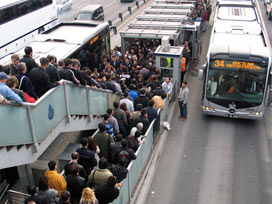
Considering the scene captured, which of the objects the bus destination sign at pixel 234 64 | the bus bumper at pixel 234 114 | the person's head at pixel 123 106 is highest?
the bus destination sign at pixel 234 64

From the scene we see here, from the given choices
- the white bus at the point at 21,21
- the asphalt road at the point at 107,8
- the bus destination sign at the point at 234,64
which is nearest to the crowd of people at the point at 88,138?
the bus destination sign at the point at 234,64

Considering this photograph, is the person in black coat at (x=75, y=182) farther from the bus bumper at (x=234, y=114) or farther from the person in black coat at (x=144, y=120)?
the bus bumper at (x=234, y=114)

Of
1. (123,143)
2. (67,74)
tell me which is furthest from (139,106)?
(67,74)

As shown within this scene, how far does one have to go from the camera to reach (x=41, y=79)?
7562mm

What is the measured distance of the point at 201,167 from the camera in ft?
35.5

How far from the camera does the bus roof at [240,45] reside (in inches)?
472

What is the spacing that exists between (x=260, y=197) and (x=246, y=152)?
2.36 metres

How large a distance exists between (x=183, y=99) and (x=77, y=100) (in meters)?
5.38

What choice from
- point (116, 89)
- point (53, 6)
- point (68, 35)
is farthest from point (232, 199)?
point (53, 6)

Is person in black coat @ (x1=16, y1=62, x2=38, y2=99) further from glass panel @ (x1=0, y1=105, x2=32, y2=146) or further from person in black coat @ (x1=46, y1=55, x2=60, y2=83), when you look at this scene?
glass panel @ (x1=0, y1=105, x2=32, y2=146)

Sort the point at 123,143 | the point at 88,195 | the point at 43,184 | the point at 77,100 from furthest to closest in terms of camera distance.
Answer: the point at 77,100 < the point at 123,143 < the point at 43,184 < the point at 88,195

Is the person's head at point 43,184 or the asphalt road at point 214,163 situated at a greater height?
the person's head at point 43,184

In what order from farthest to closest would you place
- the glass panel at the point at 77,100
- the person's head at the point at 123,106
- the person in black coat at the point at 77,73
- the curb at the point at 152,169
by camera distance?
the person's head at the point at 123,106 < the curb at the point at 152,169 < the person in black coat at the point at 77,73 < the glass panel at the point at 77,100

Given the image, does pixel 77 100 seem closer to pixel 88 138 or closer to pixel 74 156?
pixel 88 138
